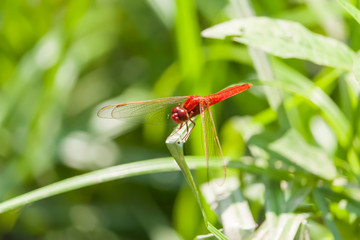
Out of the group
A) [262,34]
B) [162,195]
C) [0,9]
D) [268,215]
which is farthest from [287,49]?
[0,9]

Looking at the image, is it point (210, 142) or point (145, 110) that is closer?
point (210, 142)

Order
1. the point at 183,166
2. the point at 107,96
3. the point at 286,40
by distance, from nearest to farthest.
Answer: the point at 183,166, the point at 286,40, the point at 107,96

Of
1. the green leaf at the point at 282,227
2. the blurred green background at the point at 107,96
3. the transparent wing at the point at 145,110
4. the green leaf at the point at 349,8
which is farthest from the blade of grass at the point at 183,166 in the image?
the blurred green background at the point at 107,96

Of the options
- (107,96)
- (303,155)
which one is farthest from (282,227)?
(107,96)

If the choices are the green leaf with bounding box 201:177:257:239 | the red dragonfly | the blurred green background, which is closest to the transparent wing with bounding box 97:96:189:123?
the red dragonfly

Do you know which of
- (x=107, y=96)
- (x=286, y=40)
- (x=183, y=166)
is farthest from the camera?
(x=107, y=96)

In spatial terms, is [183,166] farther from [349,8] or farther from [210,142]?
[349,8]
